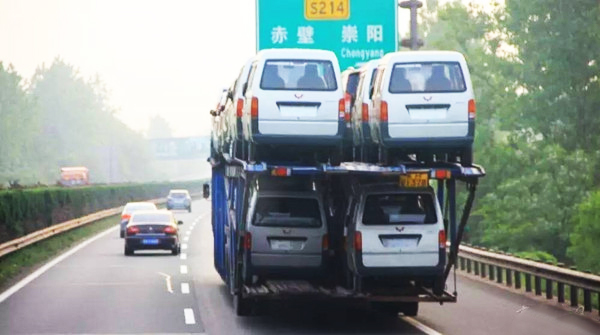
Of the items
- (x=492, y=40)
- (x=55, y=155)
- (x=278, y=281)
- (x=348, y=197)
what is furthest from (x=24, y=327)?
(x=55, y=155)

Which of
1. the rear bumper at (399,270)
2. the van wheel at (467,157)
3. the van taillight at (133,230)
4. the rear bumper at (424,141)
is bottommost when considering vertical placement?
the van taillight at (133,230)

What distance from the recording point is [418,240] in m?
19.4

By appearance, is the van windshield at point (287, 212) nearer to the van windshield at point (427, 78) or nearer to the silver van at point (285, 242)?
the silver van at point (285, 242)

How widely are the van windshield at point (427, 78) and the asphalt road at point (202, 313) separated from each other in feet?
11.4

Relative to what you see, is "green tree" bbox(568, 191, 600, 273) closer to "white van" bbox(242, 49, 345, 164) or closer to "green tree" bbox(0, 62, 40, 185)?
"white van" bbox(242, 49, 345, 164)

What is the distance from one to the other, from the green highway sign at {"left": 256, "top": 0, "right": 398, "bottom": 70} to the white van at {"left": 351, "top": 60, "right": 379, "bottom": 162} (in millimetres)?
8990

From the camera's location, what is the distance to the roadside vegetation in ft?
172

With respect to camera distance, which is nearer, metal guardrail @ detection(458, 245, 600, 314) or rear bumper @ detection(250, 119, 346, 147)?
→ rear bumper @ detection(250, 119, 346, 147)

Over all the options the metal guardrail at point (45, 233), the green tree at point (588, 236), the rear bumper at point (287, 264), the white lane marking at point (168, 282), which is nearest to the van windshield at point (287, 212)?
the rear bumper at point (287, 264)

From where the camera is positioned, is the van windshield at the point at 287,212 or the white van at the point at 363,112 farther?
the white van at the point at 363,112

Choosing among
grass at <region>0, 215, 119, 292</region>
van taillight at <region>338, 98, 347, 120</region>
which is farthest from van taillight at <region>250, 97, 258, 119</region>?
grass at <region>0, 215, 119, 292</region>

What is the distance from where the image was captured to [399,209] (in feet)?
64.5

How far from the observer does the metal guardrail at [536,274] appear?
846 inches

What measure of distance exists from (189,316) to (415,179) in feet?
16.7
